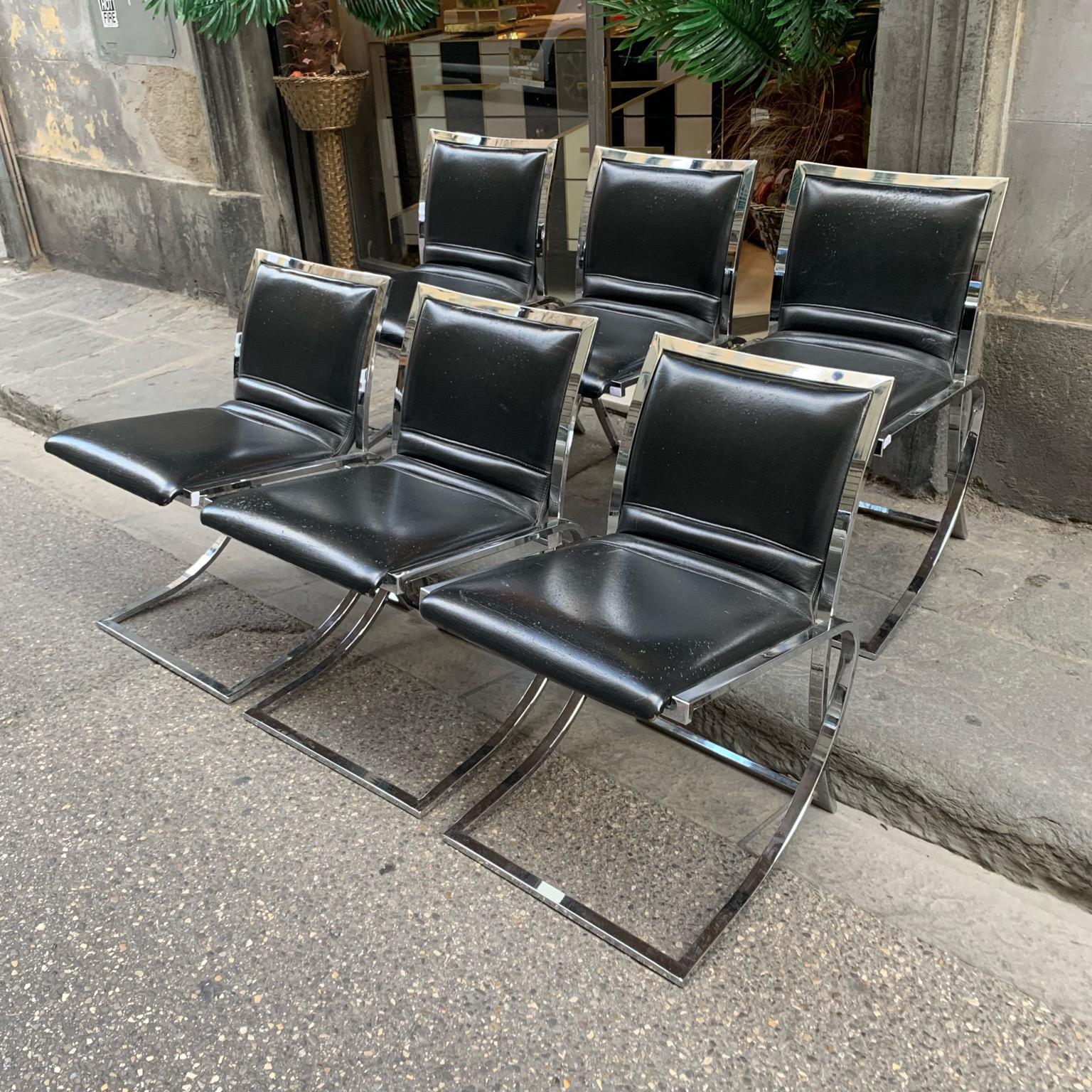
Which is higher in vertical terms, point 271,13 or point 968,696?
point 271,13

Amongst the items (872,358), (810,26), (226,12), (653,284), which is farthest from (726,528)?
(226,12)

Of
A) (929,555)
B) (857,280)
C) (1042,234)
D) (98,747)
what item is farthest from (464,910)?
(1042,234)

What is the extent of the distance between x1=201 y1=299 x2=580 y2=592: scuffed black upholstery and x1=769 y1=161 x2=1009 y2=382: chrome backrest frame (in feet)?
3.05

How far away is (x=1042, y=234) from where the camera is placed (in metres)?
3.34

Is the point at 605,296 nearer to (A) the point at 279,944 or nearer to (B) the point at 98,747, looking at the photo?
(B) the point at 98,747

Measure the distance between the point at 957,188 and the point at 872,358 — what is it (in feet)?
1.53

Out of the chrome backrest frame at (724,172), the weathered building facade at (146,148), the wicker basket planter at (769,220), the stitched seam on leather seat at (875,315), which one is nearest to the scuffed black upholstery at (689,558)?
the stitched seam on leather seat at (875,315)

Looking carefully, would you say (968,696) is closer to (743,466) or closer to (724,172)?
(743,466)

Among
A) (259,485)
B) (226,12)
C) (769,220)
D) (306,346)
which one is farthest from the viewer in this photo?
(226,12)

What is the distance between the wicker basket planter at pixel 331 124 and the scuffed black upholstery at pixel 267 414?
6.84ft

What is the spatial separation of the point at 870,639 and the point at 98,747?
6.25ft

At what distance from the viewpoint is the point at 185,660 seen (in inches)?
127

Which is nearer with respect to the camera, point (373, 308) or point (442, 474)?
point (442, 474)

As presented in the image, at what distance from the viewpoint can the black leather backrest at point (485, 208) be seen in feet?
12.6
